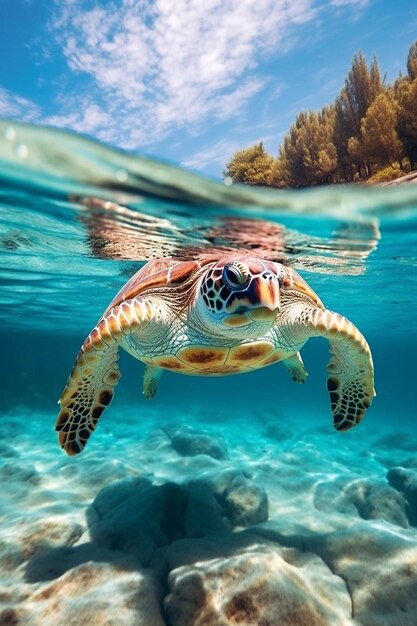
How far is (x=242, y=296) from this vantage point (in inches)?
127

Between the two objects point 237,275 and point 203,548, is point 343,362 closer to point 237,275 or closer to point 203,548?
point 237,275

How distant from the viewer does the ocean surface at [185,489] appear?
3.41m

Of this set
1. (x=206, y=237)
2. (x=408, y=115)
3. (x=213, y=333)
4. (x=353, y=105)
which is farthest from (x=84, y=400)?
(x=353, y=105)

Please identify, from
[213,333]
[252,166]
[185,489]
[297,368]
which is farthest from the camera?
[252,166]

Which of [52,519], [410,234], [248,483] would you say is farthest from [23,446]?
[410,234]

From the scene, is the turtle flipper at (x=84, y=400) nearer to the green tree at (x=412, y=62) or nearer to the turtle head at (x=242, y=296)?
the turtle head at (x=242, y=296)

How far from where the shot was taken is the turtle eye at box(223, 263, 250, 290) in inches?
127

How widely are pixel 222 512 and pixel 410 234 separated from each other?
7403 millimetres

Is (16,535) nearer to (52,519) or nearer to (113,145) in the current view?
(52,519)

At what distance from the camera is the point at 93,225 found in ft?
25.6

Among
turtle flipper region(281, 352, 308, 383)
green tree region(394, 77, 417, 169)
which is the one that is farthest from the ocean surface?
turtle flipper region(281, 352, 308, 383)

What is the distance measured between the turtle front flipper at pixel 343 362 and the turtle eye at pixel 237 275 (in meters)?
1.57

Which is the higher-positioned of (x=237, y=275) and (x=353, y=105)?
(x=353, y=105)

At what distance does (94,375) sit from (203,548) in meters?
2.39
